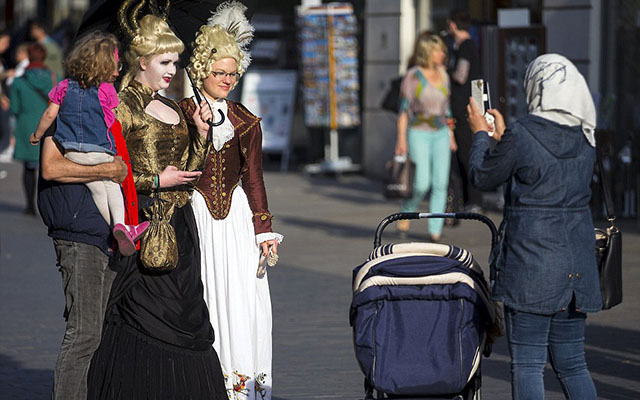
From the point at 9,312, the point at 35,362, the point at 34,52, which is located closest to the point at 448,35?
the point at 34,52

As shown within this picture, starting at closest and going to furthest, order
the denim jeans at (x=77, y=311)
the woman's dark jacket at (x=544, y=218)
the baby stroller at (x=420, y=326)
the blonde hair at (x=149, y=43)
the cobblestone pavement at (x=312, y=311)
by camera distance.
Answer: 1. the baby stroller at (x=420, y=326)
2. the woman's dark jacket at (x=544, y=218)
3. the denim jeans at (x=77, y=311)
4. the blonde hair at (x=149, y=43)
5. the cobblestone pavement at (x=312, y=311)

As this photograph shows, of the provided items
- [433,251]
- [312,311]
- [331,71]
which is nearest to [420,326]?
[433,251]

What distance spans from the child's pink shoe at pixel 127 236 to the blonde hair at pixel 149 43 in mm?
693

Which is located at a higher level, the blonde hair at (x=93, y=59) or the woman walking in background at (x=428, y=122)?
the blonde hair at (x=93, y=59)

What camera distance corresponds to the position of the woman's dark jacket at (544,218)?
5.30 meters

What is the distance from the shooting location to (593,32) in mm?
14266

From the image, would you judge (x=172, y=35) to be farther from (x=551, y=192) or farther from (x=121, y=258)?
(x=551, y=192)

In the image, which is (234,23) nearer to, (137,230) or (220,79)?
(220,79)

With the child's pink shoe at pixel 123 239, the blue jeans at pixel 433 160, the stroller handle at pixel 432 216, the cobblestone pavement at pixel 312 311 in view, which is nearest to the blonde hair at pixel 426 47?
the blue jeans at pixel 433 160

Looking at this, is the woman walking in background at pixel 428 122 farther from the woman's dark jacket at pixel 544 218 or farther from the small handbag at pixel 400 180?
the woman's dark jacket at pixel 544 218

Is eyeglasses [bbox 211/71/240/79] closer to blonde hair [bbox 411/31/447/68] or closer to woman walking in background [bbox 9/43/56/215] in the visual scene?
blonde hair [bbox 411/31/447/68]

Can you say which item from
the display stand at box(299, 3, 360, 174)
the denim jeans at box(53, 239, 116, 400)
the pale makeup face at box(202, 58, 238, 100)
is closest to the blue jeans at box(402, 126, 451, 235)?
the pale makeup face at box(202, 58, 238, 100)

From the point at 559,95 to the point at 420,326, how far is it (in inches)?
42.1

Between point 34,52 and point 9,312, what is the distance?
22.4 ft
